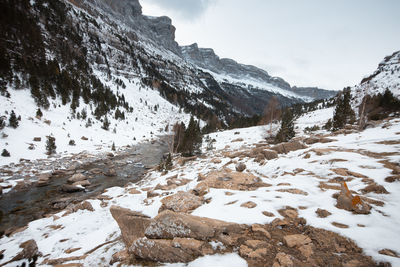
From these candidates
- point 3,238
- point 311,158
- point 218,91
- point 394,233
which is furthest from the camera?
point 218,91

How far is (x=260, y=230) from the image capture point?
3.30m

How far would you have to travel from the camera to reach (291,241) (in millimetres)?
2984

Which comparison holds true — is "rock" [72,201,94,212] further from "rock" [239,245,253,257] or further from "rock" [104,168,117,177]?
"rock" [239,245,253,257]

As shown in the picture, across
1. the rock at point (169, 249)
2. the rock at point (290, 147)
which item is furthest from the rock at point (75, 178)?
the rock at point (290, 147)


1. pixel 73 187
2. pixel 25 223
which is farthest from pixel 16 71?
pixel 25 223

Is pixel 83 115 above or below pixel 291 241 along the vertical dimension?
above

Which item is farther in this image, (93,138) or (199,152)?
(93,138)

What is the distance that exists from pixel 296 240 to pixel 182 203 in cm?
320

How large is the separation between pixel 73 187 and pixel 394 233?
16.5m

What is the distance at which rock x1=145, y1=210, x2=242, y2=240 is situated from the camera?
3.30 m

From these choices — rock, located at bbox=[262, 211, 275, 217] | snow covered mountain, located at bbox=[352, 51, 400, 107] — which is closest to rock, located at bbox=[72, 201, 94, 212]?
rock, located at bbox=[262, 211, 275, 217]

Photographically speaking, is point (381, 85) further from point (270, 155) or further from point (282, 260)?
point (282, 260)

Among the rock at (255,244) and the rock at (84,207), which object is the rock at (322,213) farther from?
the rock at (84,207)

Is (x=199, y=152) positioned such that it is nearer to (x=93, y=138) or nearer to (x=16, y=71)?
(x=93, y=138)
